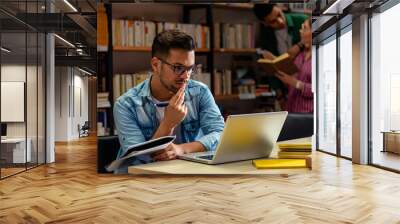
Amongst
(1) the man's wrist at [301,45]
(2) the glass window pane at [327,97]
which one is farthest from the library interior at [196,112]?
(2) the glass window pane at [327,97]

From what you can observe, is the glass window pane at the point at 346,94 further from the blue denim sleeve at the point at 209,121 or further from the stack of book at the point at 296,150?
the blue denim sleeve at the point at 209,121

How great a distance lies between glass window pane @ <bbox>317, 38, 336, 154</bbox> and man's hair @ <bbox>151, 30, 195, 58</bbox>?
4663 millimetres

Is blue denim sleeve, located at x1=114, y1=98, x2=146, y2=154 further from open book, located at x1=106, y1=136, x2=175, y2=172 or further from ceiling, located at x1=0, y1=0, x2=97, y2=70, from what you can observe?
ceiling, located at x1=0, y1=0, x2=97, y2=70

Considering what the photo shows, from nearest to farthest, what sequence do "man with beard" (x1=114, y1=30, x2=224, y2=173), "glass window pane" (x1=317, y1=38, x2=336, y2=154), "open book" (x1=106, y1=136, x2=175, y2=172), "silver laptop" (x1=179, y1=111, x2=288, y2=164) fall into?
1. "silver laptop" (x1=179, y1=111, x2=288, y2=164)
2. "open book" (x1=106, y1=136, x2=175, y2=172)
3. "man with beard" (x1=114, y1=30, x2=224, y2=173)
4. "glass window pane" (x1=317, y1=38, x2=336, y2=154)

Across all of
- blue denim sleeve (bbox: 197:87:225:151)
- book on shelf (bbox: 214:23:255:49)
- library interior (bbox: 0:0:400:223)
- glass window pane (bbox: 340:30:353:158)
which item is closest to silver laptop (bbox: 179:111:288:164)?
library interior (bbox: 0:0:400:223)

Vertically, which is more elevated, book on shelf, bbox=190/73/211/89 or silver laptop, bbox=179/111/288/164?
book on shelf, bbox=190/73/211/89

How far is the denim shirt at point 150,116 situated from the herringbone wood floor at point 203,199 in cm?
48

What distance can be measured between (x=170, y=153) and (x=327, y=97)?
639 cm

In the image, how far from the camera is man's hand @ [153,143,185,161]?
131 inches

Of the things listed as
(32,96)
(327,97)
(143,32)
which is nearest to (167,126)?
(143,32)

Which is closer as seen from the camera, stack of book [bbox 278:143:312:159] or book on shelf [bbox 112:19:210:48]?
stack of book [bbox 278:143:312:159]

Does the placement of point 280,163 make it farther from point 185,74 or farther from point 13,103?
point 13,103

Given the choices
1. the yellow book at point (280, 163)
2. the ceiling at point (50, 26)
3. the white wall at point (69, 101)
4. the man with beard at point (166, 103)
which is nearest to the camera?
the yellow book at point (280, 163)

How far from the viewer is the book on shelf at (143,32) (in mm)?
4488
